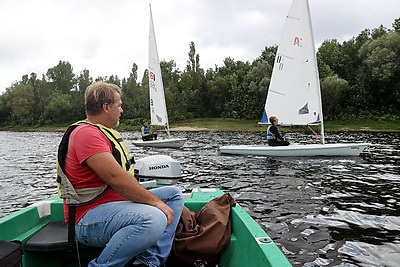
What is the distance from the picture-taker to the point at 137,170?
4.95 metres

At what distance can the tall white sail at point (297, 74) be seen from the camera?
47.7ft

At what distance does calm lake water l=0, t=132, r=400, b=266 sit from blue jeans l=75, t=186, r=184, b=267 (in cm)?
239

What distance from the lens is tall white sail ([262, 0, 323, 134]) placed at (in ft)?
47.7

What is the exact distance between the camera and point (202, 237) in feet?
8.91

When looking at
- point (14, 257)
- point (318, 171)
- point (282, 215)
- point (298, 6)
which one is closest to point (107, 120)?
point (14, 257)

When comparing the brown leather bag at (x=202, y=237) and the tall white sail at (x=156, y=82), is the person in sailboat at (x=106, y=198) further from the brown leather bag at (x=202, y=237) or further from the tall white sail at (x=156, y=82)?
the tall white sail at (x=156, y=82)

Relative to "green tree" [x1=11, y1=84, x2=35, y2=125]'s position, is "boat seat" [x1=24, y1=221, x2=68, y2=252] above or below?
below

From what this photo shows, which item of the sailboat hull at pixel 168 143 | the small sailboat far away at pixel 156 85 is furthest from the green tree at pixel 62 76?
the sailboat hull at pixel 168 143

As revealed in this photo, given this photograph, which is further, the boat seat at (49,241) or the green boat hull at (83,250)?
the boat seat at (49,241)

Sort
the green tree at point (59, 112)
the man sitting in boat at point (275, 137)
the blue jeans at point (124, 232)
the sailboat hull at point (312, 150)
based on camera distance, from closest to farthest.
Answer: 1. the blue jeans at point (124, 232)
2. the sailboat hull at point (312, 150)
3. the man sitting in boat at point (275, 137)
4. the green tree at point (59, 112)

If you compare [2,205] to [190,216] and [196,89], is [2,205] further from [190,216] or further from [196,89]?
[196,89]

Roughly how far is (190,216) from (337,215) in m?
3.82

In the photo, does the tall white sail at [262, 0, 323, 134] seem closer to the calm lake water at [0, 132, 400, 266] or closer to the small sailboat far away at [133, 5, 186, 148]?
the calm lake water at [0, 132, 400, 266]

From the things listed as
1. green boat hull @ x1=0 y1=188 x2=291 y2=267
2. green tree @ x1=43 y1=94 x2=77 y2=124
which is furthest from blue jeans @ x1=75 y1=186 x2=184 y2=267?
green tree @ x1=43 y1=94 x2=77 y2=124
